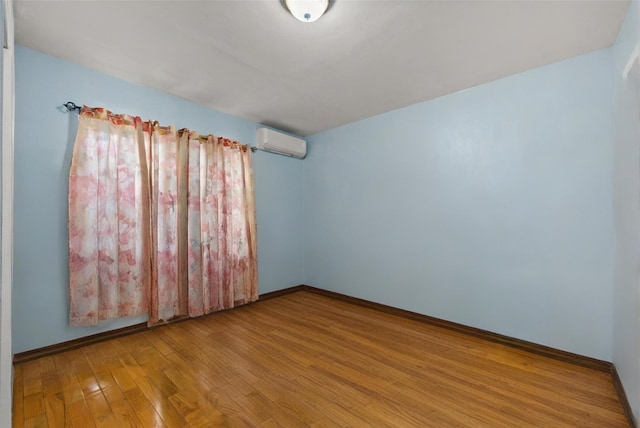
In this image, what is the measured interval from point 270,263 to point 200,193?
4.29ft

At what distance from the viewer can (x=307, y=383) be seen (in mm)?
1744

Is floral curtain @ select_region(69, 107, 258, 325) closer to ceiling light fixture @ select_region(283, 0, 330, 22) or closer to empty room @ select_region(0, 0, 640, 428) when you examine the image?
empty room @ select_region(0, 0, 640, 428)

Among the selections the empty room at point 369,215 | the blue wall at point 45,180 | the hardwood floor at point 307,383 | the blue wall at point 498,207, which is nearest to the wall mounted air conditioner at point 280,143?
the empty room at point 369,215

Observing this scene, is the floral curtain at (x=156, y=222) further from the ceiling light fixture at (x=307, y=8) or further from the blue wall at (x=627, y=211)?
the blue wall at (x=627, y=211)

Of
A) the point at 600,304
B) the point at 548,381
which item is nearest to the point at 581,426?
the point at 548,381

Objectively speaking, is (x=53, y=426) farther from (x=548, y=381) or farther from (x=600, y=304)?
(x=600, y=304)

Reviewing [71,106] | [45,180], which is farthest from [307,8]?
[45,180]

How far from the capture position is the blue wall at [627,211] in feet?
4.64

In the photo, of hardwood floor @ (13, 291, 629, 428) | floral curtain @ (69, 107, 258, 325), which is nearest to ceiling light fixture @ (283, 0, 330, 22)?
floral curtain @ (69, 107, 258, 325)

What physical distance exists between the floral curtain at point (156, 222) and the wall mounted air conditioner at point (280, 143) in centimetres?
28

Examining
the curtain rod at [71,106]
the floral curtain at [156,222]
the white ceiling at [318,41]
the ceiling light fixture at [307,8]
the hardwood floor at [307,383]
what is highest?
the white ceiling at [318,41]

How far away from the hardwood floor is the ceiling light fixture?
225cm

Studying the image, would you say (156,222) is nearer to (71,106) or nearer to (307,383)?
(71,106)

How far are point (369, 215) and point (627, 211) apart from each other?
206 centimetres
